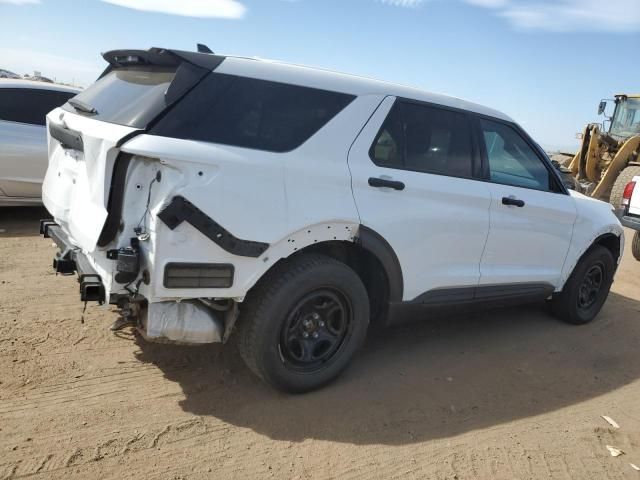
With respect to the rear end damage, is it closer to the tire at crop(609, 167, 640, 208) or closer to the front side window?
the front side window

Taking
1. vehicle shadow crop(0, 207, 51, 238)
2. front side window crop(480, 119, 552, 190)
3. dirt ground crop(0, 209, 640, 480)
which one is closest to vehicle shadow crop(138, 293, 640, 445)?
dirt ground crop(0, 209, 640, 480)

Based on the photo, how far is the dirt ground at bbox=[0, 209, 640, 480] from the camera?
2679 mm

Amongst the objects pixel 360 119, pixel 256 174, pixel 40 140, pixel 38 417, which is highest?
pixel 360 119

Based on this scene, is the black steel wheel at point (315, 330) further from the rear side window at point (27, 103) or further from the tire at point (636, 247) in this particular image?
the tire at point (636, 247)

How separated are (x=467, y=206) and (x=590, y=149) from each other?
12.9 m

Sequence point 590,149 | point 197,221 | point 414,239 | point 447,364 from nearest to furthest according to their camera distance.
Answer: point 197,221 < point 414,239 < point 447,364 < point 590,149

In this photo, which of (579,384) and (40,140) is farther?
(40,140)

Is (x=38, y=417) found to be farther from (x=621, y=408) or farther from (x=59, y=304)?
(x=621, y=408)

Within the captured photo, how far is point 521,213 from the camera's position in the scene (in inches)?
164

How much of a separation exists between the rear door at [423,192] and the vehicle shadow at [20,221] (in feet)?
16.5

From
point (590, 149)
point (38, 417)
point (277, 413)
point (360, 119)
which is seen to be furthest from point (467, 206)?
point (590, 149)

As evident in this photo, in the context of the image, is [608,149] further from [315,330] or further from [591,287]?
[315,330]

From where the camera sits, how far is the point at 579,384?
396 cm

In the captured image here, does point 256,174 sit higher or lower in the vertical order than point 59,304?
higher
